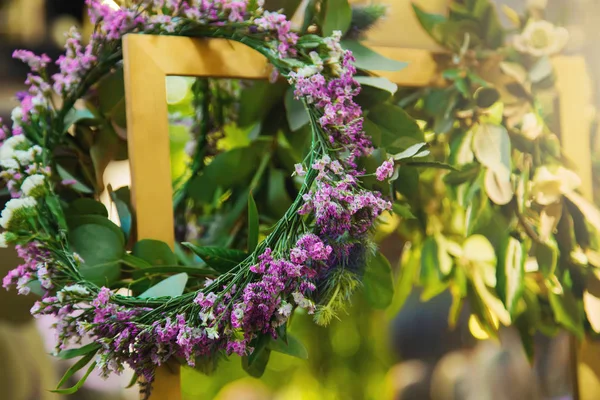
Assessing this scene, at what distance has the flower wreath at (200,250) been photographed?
0.47 metres

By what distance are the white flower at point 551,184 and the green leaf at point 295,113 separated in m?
0.35

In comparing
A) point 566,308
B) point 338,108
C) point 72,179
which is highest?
point 338,108

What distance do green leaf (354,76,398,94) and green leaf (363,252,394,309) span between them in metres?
0.17

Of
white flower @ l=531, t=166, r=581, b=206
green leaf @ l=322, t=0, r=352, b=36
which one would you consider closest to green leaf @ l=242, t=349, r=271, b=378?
green leaf @ l=322, t=0, r=352, b=36

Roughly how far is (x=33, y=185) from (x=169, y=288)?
0.52 feet

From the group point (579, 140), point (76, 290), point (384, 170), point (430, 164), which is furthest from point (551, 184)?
point (76, 290)

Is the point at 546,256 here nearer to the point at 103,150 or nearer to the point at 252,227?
the point at 252,227

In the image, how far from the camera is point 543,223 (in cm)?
76

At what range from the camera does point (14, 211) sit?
0.51 m

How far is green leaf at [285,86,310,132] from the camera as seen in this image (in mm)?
608

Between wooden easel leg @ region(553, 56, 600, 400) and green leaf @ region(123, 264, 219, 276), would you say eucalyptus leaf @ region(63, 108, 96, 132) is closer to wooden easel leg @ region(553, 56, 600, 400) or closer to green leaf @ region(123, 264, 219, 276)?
green leaf @ region(123, 264, 219, 276)

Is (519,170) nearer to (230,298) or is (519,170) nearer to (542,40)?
(542,40)

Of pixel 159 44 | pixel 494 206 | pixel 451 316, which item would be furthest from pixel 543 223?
pixel 159 44

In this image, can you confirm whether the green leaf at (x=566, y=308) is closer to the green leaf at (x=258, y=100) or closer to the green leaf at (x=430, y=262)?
the green leaf at (x=430, y=262)
